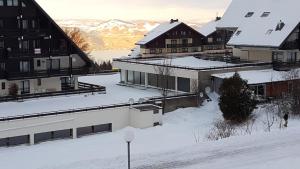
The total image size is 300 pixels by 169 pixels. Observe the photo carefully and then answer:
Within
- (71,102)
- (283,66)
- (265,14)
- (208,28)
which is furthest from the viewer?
(208,28)

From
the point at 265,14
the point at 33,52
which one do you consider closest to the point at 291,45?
the point at 265,14

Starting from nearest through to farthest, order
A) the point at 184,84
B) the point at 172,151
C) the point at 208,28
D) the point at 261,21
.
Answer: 1. the point at 172,151
2. the point at 184,84
3. the point at 261,21
4. the point at 208,28

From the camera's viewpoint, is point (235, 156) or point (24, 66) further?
point (24, 66)

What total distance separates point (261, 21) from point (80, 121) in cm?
2669

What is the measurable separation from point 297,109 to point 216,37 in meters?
50.5

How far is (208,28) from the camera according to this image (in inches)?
3597

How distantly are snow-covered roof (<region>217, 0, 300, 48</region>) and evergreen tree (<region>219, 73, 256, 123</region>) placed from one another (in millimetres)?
12677

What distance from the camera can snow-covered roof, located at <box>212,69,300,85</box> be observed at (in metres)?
44.8

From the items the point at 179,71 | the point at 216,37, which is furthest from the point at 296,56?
the point at 216,37

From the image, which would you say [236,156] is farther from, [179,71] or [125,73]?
[125,73]

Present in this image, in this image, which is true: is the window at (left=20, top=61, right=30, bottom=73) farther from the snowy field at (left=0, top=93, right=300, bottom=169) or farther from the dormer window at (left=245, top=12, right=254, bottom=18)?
the dormer window at (left=245, top=12, right=254, bottom=18)

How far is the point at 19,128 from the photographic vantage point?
3522cm

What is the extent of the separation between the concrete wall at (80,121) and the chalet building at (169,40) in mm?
40481

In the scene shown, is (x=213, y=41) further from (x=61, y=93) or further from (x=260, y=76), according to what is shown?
(x=61, y=93)
